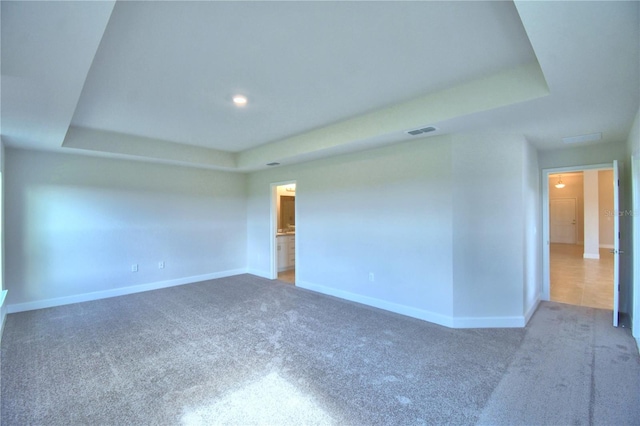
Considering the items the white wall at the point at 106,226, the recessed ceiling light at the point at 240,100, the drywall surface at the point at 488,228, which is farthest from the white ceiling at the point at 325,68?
the white wall at the point at 106,226

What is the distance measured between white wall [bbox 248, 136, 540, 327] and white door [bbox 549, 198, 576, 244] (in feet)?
29.9

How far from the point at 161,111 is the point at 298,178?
262 centimetres

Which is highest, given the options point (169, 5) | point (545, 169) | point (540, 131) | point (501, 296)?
point (169, 5)

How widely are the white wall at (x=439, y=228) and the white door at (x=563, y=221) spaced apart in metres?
9.10

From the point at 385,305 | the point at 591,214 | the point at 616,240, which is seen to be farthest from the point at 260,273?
the point at 591,214

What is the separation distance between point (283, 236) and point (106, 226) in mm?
3433

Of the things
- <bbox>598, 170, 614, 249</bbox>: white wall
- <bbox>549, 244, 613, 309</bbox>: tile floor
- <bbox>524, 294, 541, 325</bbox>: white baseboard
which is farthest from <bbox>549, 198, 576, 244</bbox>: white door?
<bbox>524, 294, 541, 325</bbox>: white baseboard

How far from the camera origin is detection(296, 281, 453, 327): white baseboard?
3.61 meters

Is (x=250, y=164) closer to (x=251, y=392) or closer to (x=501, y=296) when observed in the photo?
(x=251, y=392)

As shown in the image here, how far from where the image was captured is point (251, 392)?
222 centimetres

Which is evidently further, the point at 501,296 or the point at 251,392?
the point at 501,296

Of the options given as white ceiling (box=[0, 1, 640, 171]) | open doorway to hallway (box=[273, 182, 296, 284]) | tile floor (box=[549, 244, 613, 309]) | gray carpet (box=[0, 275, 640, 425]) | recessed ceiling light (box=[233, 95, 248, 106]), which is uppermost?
recessed ceiling light (box=[233, 95, 248, 106])

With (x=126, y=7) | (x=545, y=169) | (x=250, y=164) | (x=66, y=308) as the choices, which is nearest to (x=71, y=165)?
(x=66, y=308)

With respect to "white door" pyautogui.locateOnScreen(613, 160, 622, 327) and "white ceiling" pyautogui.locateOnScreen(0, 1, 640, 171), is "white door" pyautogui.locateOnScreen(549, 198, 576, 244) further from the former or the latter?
"white ceiling" pyautogui.locateOnScreen(0, 1, 640, 171)
